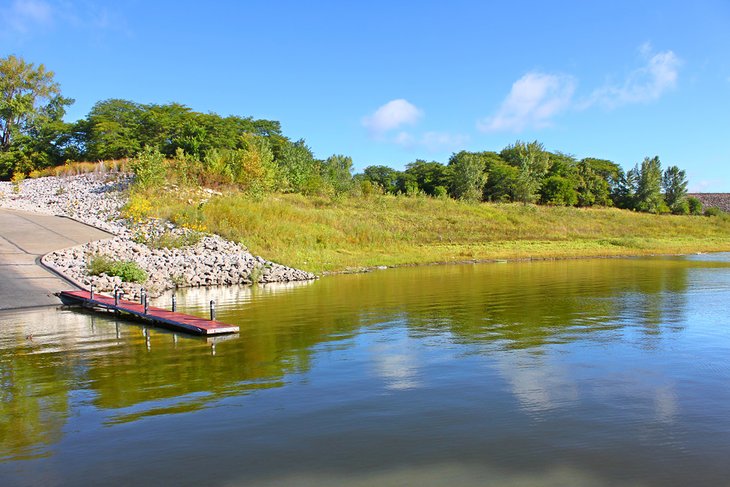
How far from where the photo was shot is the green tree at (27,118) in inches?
2253

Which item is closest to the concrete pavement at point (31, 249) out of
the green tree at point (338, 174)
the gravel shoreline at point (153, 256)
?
the gravel shoreline at point (153, 256)

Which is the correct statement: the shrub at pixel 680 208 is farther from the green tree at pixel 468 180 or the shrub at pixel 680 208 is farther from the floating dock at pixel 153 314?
the floating dock at pixel 153 314

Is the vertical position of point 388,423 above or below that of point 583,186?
below

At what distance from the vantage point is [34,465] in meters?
6.62

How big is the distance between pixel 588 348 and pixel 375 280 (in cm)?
1639

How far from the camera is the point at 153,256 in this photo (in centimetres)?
2688

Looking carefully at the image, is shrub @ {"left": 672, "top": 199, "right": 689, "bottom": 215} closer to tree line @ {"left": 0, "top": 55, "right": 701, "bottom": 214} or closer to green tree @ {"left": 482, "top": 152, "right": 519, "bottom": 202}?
tree line @ {"left": 0, "top": 55, "right": 701, "bottom": 214}

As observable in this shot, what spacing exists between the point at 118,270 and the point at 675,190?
8627cm

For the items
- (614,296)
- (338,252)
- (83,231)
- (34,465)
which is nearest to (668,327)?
(614,296)

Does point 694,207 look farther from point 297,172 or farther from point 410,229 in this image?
point 297,172

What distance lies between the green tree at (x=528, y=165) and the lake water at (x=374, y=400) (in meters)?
58.2

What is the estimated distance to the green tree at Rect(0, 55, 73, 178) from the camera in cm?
5722

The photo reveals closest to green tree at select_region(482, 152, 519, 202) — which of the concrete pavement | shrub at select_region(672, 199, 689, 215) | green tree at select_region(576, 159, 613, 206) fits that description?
green tree at select_region(576, 159, 613, 206)

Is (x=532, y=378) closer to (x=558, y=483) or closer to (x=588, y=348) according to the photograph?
(x=588, y=348)
